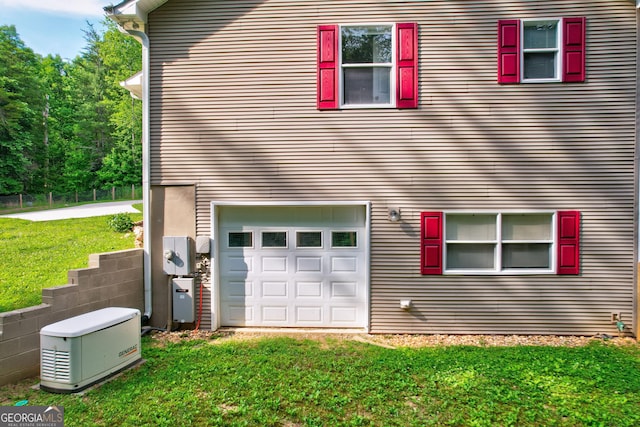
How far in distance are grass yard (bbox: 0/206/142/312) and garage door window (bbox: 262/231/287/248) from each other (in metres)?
4.22

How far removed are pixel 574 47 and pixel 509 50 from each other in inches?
40.9

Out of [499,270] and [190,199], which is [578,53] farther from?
[190,199]

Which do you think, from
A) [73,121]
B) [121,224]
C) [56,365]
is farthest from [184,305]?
[73,121]

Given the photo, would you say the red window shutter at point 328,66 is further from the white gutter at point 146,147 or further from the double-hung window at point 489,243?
the white gutter at point 146,147

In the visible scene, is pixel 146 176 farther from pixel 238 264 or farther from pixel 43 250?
pixel 43 250

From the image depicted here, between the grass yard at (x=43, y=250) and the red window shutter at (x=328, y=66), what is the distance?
6281mm

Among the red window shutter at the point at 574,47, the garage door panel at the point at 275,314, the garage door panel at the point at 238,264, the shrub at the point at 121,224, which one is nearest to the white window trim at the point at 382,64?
the red window shutter at the point at 574,47

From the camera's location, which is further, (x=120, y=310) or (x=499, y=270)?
(x=499, y=270)

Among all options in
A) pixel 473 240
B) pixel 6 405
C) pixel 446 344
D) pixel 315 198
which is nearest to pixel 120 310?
pixel 6 405

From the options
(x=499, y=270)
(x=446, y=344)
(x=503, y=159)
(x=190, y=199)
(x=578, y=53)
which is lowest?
(x=446, y=344)

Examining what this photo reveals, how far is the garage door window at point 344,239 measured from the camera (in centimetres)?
582

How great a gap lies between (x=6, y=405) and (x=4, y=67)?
95.5 feet

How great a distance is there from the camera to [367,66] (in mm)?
5641

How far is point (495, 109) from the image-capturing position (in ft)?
18.1
